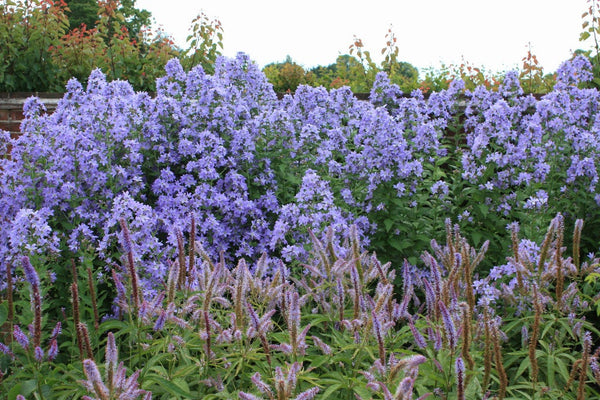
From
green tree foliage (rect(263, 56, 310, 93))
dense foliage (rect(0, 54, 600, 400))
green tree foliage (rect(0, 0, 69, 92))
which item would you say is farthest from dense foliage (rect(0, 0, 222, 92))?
dense foliage (rect(0, 54, 600, 400))

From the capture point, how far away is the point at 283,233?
391cm

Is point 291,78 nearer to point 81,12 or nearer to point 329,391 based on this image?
point 329,391

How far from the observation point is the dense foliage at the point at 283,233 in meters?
2.40

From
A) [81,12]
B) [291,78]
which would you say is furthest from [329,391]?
[81,12]

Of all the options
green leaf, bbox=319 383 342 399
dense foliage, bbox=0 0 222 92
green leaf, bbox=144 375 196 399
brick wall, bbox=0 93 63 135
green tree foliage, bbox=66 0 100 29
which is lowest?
green leaf, bbox=144 375 196 399

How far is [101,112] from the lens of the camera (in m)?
4.48

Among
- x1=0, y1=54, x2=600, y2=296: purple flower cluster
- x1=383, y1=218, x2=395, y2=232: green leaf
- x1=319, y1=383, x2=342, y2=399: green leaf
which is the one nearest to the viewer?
x1=319, y1=383, x2=342, y2=399: green leaf

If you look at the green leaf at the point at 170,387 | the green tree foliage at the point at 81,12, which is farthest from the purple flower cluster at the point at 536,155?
the green tree foliage at the point at 81,12

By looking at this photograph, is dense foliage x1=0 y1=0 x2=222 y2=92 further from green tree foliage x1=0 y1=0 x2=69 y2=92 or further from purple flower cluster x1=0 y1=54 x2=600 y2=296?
purple flower cluster x1=0 y1=54 x2=600 y2=296

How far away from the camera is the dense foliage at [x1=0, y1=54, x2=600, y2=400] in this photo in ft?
7.88

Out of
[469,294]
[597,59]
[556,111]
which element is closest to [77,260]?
[469,294]

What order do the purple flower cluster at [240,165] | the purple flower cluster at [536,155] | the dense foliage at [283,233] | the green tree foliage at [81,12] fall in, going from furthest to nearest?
1. the green tree foliage at [81,12]
2. the purple flower cluster at [536,155]
3. the purple flower cluster at [240,165]
4. the dense foliage at [283,233]

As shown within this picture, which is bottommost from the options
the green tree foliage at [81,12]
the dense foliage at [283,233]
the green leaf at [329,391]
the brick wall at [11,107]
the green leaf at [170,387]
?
the green leaf at [170,387]

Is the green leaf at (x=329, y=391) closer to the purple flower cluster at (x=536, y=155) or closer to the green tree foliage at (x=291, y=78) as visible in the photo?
the purple flower cluster at (x=536, y=155)
